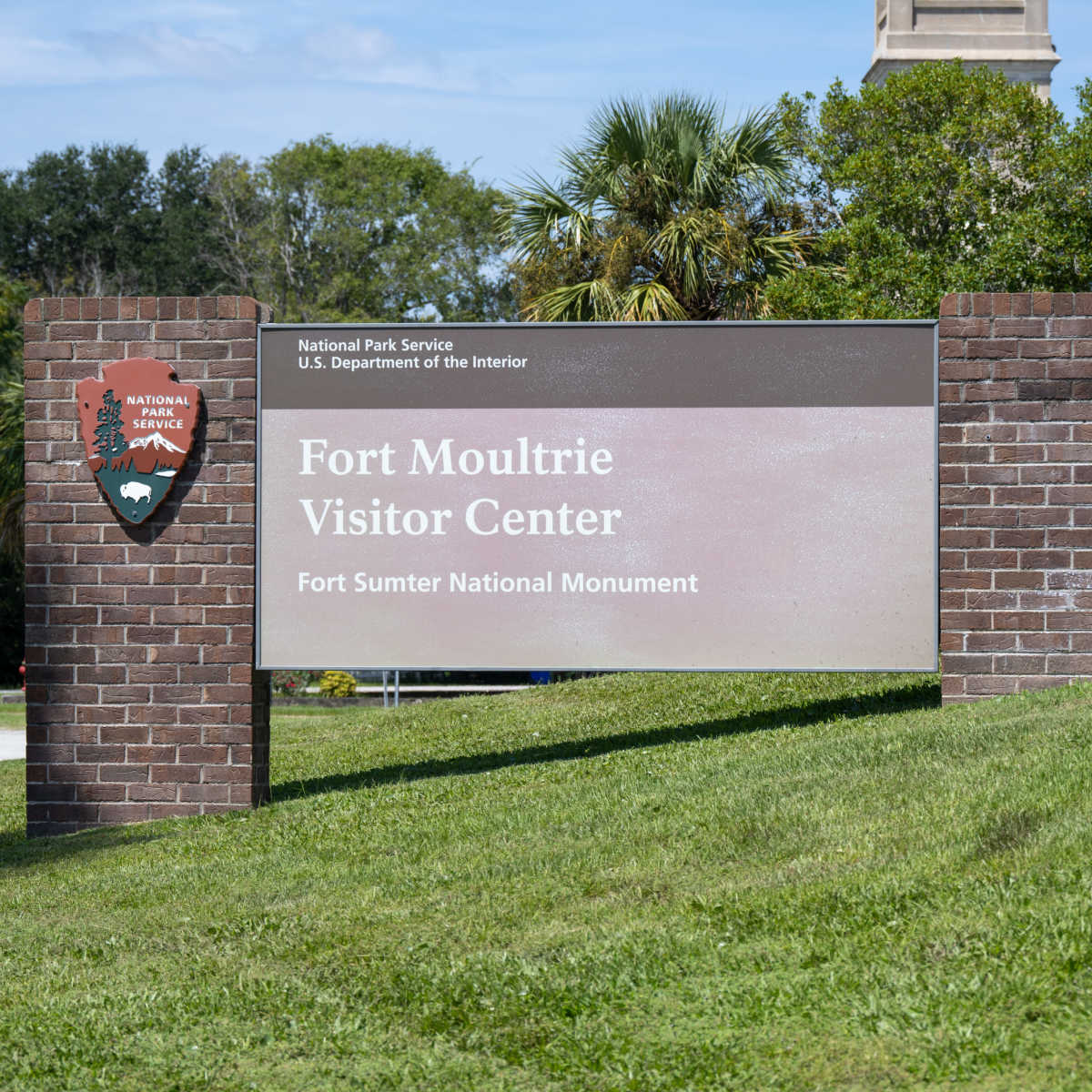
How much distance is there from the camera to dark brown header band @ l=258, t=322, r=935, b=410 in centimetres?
1043

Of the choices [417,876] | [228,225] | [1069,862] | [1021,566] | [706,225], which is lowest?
[417,876]

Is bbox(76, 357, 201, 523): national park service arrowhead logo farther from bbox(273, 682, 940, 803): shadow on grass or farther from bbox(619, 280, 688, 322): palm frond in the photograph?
bbox(619, 280, 688, 322): palm frond

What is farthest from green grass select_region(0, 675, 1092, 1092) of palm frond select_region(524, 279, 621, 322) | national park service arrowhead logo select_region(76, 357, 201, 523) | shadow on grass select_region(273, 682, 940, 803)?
palm frond select_region(524, 279, 621, 322)

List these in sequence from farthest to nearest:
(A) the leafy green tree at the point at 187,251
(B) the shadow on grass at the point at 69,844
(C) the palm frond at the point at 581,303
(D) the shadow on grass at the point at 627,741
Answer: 1. (A) the leafy green tree at the point at 187,251
2. (C) the palm frond at the point at 581,303
3. (D) the shadow on grass at the point at 627,741
4. (B) the shadow on grass at the point at 69,844

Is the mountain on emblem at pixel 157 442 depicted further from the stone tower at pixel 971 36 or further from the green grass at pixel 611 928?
the stone tower at pixel 971 36

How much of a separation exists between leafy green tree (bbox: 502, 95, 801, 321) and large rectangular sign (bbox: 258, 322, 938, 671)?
11.3 metres

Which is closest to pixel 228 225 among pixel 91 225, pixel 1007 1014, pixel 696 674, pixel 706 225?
pixel 91 225

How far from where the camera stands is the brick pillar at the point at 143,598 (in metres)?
10.5

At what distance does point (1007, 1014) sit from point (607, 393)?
660 cm

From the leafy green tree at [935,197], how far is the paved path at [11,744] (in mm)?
12840

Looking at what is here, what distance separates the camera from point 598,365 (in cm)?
1051

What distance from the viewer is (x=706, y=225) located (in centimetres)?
2219

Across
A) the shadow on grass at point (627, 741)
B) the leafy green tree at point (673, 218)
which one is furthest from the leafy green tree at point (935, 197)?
the shadow on grass at point (627, 741)

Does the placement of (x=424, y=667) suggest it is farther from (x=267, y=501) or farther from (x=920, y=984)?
(x=920, y=984)
